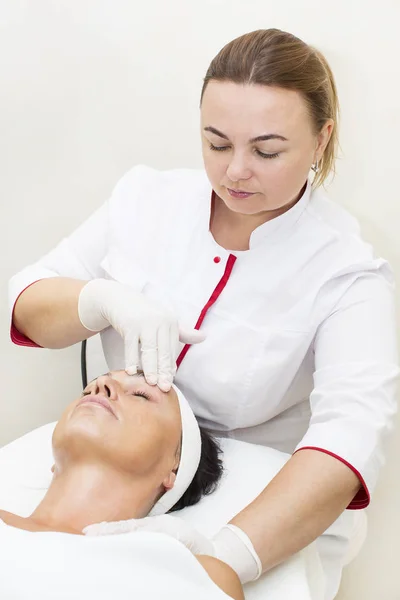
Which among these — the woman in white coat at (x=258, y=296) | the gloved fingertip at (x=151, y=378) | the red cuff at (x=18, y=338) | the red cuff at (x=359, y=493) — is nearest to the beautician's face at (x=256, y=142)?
the woman in white coat at (x=258, y=296)

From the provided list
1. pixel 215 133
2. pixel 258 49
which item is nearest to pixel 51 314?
pixel 215 133

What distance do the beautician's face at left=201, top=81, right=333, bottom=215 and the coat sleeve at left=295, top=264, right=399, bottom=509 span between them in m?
0.29

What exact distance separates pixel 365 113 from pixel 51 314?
1192 millimetres

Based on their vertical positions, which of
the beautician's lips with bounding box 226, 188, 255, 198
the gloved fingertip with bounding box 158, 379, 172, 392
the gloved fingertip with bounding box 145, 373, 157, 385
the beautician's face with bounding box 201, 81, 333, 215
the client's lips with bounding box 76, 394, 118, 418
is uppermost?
the beautician's face with bounding box 201, 81, 333, 215

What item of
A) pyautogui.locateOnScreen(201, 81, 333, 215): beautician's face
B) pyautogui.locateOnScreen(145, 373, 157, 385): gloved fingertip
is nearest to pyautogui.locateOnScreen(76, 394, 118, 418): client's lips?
pyautogui.locateOnScreen(145, 373, 157, 385): gloved fingertip

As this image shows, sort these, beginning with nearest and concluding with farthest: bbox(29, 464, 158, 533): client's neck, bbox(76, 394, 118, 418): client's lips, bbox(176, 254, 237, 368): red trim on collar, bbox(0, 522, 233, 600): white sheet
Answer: bbox(0, 522, 233, 600): white sheet < bbox(29, 464, 158, 533): client's neck < bbox(76, 394, 118, 418): client's lips < bbox(176, 254, 237, 368): red trim on collar

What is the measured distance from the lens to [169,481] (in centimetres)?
162

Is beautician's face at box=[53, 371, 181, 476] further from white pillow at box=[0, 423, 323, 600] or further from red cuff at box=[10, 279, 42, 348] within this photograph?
red cuff at box=[10, 279, 42, 348]

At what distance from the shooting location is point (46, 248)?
2521mm

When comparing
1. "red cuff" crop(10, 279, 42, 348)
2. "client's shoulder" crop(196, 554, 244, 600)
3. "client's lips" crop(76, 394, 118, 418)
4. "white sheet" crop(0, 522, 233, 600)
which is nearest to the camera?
"white sheet" crop(0, 522, 233, 600)

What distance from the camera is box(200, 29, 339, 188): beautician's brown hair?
4.99 ft

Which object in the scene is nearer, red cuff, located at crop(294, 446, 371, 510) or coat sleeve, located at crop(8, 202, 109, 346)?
red cuff, located at crop(294, 446, 371, 510)

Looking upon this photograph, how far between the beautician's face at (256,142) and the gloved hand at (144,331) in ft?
0.98

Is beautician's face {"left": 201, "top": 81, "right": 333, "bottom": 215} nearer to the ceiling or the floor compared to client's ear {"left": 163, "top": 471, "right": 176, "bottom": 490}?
nearer to the ceiling
